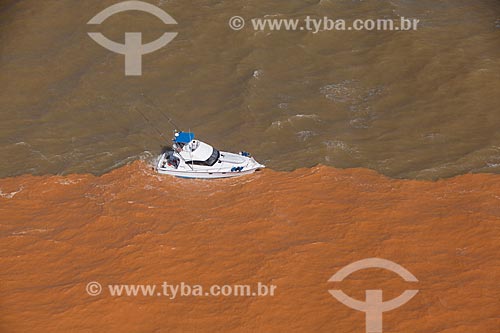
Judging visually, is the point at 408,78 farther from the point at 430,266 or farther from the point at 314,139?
the point at 430,266

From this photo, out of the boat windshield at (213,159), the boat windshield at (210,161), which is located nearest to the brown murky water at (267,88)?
the boat windshield at (213,159)

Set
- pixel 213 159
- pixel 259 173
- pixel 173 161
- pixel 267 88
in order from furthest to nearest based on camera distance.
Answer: pixel 267 88 < pixel 259 173 < pixel 173 161 < pixel 213 159

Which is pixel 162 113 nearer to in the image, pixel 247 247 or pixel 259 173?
pixel 259 173

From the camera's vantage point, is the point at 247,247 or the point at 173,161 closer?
Result: the point at 247,247

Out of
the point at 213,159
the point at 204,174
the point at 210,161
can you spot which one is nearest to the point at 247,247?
the point at 204,174

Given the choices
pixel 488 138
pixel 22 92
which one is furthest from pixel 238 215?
pixel 22 92

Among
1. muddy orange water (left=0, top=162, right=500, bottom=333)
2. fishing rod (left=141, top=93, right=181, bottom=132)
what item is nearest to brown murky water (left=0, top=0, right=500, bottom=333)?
muddy orange water (left=0, top=162, right=500, bottom=333)

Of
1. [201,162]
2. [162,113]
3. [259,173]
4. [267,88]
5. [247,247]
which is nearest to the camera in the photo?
[247,247]

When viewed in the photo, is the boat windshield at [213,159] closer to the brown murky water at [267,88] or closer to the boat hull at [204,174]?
the boat hull at [204,174]

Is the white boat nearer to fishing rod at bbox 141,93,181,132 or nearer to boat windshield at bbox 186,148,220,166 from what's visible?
boat windshield at bbox 186,148,220,166
